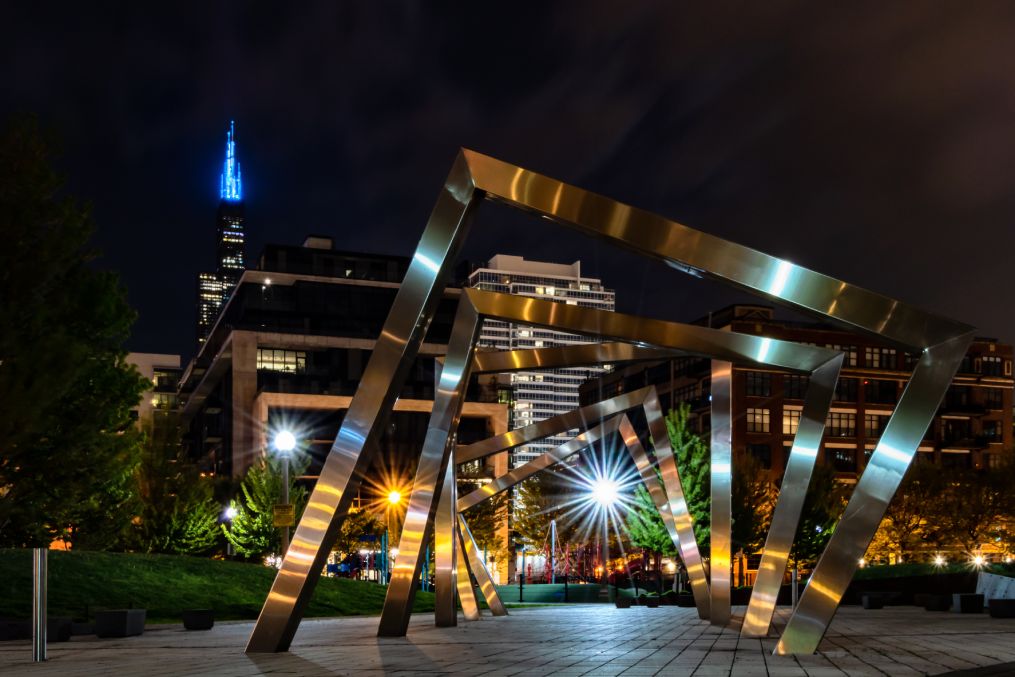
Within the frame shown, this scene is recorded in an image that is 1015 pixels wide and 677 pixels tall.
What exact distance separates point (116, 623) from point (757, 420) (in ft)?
276

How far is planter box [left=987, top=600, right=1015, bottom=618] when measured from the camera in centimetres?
2675

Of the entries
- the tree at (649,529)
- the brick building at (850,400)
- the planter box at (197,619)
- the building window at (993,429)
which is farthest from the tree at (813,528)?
the building window at (993,429)

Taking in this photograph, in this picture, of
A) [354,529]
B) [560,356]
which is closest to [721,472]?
[560,356]

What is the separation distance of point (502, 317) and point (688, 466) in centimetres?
3292

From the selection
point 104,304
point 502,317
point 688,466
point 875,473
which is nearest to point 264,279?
point 688,466

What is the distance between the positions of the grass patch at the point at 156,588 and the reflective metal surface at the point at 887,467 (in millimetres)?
20208

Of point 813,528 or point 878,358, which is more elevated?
point 878,358

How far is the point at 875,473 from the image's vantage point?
14273 mm

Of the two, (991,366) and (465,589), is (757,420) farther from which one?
→ (465,589)

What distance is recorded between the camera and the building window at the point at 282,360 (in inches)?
3578

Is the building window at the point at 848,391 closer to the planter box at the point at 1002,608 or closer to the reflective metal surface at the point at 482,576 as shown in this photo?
the planter box at the point at 1002,608

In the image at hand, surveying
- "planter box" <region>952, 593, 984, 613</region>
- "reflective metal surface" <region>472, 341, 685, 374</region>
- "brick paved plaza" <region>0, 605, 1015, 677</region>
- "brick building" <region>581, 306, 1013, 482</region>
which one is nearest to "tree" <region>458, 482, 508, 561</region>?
"brick building" <region>581, 306, 1013, 482</region>

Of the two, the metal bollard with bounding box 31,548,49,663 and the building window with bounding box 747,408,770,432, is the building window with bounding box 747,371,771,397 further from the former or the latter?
the metal bollard with bounding box 31,548,49,663

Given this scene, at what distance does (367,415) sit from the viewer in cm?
1518
